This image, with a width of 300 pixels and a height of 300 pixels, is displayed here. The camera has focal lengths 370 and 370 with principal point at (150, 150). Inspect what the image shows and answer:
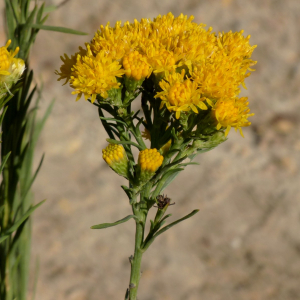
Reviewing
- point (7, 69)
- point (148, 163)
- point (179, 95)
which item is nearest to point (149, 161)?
point (148, 163)

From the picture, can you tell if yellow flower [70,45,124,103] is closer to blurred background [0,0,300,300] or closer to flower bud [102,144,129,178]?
flower bud [102,144,129,178]

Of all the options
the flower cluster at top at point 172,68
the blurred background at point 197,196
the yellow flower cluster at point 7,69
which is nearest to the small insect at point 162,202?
the flower cluster at top at point 172,68

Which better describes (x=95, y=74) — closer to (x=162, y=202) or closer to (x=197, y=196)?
(x=162, y=202)

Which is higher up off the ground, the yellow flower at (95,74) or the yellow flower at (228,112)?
the yellow flower at (95,74)

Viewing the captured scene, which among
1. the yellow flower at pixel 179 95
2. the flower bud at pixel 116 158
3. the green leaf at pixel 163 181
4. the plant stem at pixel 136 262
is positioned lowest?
the plant stem at pixel 136 262

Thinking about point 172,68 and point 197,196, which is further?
point 197,196

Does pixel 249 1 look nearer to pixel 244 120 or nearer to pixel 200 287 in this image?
pixel 200 287

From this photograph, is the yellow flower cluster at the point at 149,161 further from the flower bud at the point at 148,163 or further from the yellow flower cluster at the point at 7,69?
the yellow flower cluster at the point at 7,69

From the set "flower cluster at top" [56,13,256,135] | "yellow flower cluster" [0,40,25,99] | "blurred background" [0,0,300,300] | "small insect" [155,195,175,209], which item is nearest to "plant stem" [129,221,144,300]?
"small insect" [155,195,175,209]
